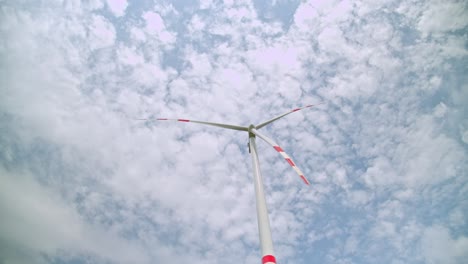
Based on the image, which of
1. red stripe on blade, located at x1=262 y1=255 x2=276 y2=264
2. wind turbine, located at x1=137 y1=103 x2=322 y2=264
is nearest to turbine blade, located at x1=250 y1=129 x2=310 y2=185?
wind turbine, located at x1=137 y1=103 x2=322 y2=264

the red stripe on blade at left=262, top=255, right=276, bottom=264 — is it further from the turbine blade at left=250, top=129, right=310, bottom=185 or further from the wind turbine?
the turbine blade at left=250, top=129, right=310, bottom=185

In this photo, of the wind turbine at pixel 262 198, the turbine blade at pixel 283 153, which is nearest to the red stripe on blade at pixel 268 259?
the wind turbine at pixel 262 198

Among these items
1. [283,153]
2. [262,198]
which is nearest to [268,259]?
[262,198]

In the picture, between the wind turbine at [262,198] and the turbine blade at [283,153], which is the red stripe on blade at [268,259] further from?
the turbine blade at [283,153]

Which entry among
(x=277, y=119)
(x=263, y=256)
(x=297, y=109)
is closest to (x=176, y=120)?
(x=277, y=119)

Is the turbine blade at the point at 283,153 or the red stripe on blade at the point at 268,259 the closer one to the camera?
the red stripe on blade at the point at 268,259

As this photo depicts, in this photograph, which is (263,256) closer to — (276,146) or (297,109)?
(276,146)

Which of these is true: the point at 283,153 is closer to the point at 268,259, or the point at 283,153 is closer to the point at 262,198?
the point at 262,198

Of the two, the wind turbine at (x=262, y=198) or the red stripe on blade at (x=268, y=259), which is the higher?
the wind turbine at (x=262, y=198)

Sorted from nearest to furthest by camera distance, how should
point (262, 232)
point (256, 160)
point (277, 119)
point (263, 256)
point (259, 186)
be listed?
point (263, 256) → point (262, 232) → point (259, 186) → point (256, 160) → point (277, 119)

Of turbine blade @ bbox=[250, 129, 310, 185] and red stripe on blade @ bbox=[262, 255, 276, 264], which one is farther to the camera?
turbine blade @ bbox=[250, 129, 310, 185]

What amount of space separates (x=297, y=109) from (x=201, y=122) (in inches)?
455

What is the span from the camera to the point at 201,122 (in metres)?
28.9

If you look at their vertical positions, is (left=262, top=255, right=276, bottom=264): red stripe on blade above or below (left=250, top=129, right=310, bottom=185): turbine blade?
below
